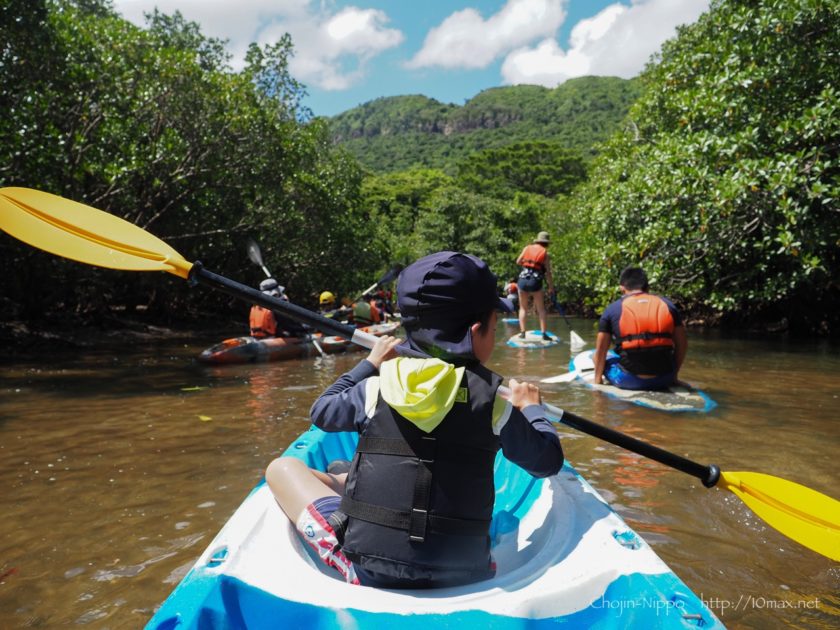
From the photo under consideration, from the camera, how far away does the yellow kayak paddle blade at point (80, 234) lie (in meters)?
3.38

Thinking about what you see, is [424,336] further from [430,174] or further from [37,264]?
[430,174]

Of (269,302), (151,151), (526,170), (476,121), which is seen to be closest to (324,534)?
(269,302)

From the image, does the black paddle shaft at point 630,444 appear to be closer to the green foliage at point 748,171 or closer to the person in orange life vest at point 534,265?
the green foliage at point 748,171

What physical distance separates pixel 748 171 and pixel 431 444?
7.82 metres

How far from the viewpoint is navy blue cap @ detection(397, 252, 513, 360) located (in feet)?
6.43

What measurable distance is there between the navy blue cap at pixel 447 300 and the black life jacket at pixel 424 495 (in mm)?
149

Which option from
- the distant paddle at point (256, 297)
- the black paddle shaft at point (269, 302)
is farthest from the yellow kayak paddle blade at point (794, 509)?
the black paddle shaft at point (269, 302)

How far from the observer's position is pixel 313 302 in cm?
2700

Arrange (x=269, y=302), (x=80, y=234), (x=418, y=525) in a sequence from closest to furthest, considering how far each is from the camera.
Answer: (x=418, y=525) < (x=269, y=302) < (x=80, y=234)

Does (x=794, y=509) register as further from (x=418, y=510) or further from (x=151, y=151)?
(x=151, y=151)

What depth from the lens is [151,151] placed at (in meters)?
11.4

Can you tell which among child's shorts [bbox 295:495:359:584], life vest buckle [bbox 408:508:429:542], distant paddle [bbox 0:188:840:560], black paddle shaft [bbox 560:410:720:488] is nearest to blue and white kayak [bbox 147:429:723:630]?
child's shorts [bbox 295:495:359:584]

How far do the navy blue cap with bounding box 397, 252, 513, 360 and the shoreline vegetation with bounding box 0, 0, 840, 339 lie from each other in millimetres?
7272

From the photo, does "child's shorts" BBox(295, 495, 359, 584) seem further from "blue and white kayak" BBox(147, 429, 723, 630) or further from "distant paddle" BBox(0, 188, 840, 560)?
"distant paddle" BBox(0, 188, 840, 560)
